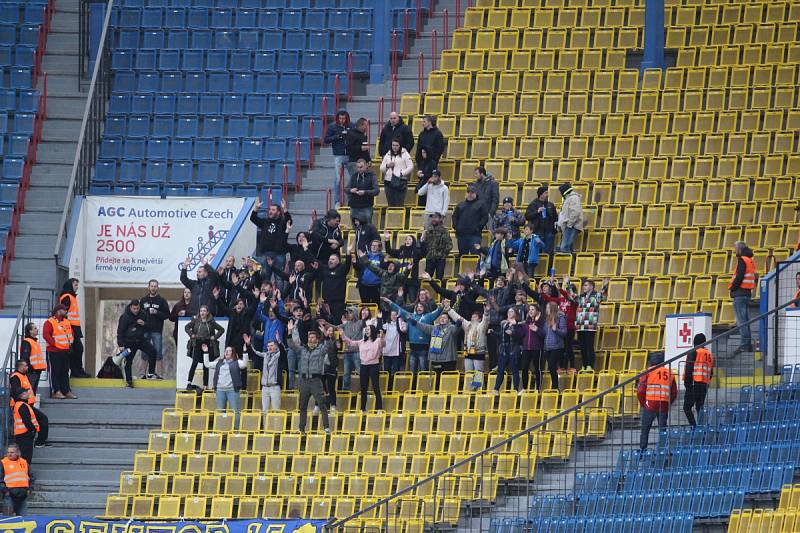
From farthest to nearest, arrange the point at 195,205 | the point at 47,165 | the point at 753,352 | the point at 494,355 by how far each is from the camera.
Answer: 1. the point at 47,165
2. the point at 195,205
3. the point at 494,355
4. the point at 753,352

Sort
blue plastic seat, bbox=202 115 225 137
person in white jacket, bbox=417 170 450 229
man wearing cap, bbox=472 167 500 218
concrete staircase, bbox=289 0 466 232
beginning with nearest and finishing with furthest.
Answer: man wearing cap, bbox=472 167 500 218
person in white jacket, bbox=417 170 450 229
concrete staircase, bbox=289 0 466 232
blue plastic seat, bbox=202 115 225 137

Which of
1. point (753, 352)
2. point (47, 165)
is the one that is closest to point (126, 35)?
point (47, 165)

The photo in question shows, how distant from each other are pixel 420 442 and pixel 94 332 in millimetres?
7967

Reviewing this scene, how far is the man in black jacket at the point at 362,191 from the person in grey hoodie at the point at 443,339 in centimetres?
300

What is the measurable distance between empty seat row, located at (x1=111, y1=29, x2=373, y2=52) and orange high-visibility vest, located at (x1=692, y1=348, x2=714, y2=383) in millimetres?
12346

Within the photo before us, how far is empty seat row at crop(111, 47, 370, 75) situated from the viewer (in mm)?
34562

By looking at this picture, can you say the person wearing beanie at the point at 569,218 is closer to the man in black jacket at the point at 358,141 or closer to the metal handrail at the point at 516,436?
the man in black jacket at the point at 358,141

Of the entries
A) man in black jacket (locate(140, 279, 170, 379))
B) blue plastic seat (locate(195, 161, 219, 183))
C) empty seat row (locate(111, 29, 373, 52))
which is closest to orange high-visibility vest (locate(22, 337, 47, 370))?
man in black jacket (locate(140, 279, 170, 379))

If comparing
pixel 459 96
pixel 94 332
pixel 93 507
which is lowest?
pixel 93 507

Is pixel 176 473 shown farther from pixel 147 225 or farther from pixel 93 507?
pixel 147 225

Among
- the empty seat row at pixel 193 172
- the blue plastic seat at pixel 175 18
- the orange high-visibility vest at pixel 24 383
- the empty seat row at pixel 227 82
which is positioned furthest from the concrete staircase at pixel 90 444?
the blue plastic seat at pixel 175 18

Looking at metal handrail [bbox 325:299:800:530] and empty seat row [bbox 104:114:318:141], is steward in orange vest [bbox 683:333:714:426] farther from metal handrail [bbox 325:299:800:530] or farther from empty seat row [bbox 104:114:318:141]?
empty seat row [bbox 104:114:318:141]

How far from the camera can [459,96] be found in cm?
3309

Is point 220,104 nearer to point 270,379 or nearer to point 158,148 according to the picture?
point 158,148
